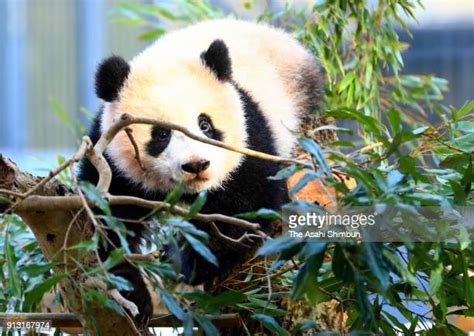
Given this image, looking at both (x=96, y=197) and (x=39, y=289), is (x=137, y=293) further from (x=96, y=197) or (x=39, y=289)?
(x=96, y=197)

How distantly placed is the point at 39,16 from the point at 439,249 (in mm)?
5622

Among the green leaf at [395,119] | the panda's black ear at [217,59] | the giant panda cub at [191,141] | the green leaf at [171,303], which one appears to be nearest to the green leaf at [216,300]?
the green leaf at [171,303]

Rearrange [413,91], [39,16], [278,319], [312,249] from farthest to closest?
1. [39,16]
2. [413,91]
3. [278,319]
4. [312,249]

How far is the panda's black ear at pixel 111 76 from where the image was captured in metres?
2.59

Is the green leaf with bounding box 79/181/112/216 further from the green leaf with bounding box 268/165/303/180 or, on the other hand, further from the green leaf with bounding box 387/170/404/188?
the green leaf with bounding box 387/170/404/188

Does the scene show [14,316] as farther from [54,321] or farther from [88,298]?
[88,298]

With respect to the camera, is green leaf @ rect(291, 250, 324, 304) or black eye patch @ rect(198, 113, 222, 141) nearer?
green leaf @ rect(291, 250, 324, 304)

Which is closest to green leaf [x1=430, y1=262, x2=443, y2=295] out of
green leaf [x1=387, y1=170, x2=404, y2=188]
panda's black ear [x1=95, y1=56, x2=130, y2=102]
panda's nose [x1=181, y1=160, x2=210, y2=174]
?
green leaf [x1=387, y1=170, x2=404, y2=188]

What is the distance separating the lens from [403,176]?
1.73 metres

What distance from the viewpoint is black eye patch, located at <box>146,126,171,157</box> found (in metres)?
2.47

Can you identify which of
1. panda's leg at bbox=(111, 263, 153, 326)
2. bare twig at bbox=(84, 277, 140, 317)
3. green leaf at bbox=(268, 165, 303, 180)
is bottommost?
panda's leg at bbox=(111, 263, 153, 326)

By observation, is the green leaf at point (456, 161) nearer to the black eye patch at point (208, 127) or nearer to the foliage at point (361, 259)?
the foliage at point (361, 259)

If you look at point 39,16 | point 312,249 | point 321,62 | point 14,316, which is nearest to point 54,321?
point 14,316

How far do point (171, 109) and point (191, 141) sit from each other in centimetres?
18
